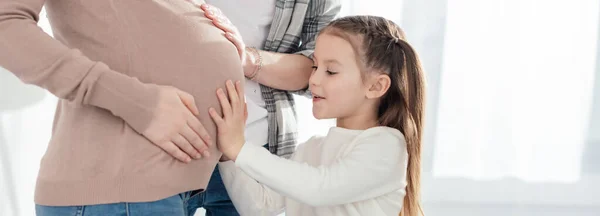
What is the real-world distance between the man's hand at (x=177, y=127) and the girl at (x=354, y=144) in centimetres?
14

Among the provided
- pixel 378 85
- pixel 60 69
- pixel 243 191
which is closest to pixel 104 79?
pixel 60 69

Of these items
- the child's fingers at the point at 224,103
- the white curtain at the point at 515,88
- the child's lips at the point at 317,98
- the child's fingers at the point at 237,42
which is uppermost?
the child's fingers at the point at 237,42

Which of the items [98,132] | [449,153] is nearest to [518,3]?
[449,153]

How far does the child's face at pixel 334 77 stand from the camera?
136cm

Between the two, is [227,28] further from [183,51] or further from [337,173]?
[337,173]

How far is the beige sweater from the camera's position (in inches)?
38.8

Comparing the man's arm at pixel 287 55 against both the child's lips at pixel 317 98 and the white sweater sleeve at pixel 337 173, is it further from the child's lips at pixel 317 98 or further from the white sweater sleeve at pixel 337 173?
the white sweater sleeve at pixel 337 173

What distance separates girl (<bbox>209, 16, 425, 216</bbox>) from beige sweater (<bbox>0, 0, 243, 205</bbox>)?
0.19 meters

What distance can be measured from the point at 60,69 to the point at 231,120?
31 cm

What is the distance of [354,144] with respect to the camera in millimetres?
1347

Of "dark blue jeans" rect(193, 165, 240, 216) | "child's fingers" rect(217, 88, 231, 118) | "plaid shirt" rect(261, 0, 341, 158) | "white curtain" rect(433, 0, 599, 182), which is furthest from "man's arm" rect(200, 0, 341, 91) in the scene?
"white curtain" rect(433, 0, 599, 182)

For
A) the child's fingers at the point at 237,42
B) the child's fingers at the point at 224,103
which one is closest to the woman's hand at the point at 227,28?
the child's fingers at the point at 237,42

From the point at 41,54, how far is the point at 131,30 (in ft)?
0.47

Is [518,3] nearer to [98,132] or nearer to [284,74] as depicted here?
[284,74]
